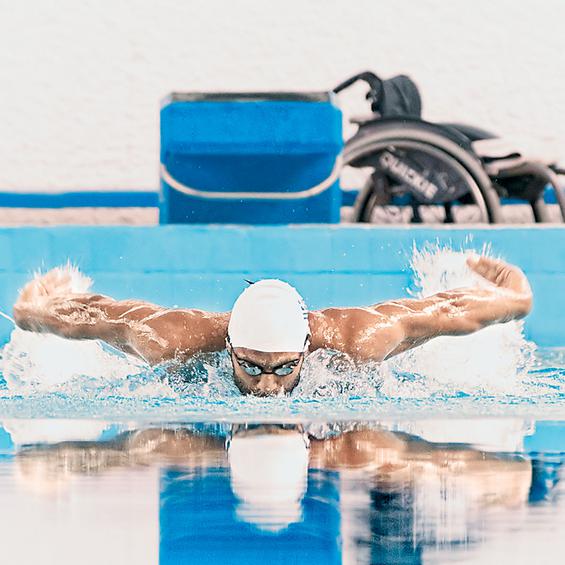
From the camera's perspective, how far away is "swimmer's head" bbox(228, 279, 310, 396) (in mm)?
3574

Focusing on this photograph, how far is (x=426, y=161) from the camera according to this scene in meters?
6.54

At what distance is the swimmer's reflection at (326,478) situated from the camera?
6.44ft

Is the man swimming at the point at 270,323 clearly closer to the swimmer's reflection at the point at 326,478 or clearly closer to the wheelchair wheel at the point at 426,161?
the swimmer's reflection at the point at 326,478

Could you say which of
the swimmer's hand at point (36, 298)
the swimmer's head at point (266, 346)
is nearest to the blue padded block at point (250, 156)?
the swimmer's hand at point (36, 298)

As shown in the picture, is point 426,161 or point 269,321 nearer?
point 269,321

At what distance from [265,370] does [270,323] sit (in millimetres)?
136

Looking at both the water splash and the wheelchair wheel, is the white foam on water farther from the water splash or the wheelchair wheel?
the wheelchair wheel

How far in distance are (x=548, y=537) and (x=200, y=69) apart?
275 inches

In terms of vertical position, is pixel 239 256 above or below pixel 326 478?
above

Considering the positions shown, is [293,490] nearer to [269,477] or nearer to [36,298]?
[269,477]

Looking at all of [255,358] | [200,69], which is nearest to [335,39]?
[200,69]

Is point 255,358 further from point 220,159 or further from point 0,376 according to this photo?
point 220,159

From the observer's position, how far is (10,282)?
5559 mm

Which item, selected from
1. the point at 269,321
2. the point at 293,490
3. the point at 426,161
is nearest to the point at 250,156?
the point at 426,161
